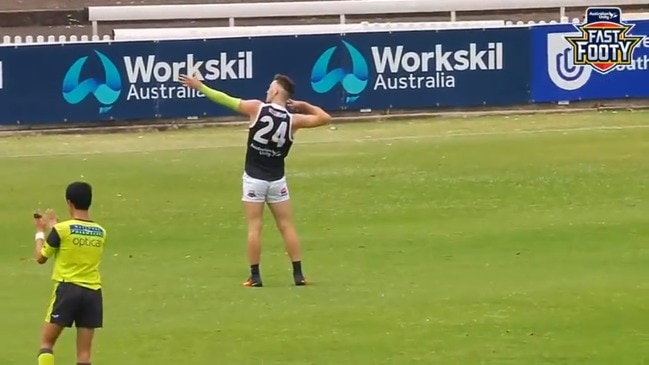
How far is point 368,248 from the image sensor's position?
1622 centimetres

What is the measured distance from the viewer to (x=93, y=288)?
31.0 feet

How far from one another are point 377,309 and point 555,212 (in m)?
6.42

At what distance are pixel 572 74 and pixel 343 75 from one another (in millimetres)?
4841

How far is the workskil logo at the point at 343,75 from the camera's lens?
2931 cm

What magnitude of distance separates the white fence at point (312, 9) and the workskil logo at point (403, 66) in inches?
252

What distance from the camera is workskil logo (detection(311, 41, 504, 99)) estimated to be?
2936cm

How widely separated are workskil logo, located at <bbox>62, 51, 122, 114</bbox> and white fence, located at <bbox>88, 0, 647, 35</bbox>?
24.6 ft

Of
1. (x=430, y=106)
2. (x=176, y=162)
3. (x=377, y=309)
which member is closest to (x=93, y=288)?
(x=377, y=309)

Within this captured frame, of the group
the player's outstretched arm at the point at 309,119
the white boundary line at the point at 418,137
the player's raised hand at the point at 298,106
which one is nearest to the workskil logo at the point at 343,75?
the white boundary line at the point at 418,137

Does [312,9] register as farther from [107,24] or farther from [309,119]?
[309,119]

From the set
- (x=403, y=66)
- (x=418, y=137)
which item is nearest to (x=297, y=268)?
(x=418, y=137)

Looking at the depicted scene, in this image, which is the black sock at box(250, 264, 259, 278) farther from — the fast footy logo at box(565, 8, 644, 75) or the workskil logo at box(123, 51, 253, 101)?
the fast footy logo at box(565, 8, 644, 75)

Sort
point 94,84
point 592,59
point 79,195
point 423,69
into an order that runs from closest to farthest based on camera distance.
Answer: point 79,195 < point 94,84 < point 423,69 < point 592,59

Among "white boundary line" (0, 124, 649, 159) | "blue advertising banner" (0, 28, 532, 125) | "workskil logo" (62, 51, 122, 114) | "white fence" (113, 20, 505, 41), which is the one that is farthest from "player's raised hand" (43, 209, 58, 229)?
"white fence" (113, 20, 505, 41)
